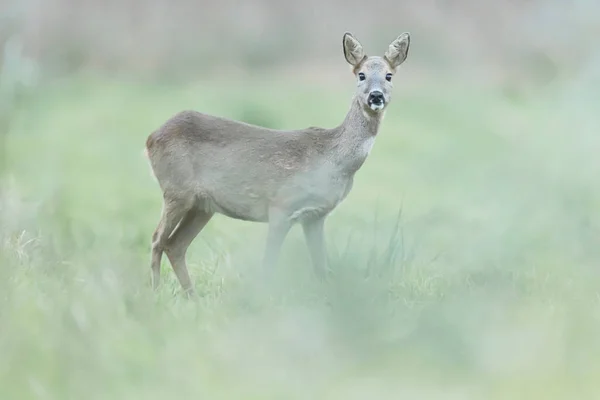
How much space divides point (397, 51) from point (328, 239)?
104cm

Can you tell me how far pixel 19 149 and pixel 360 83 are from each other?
458 cm

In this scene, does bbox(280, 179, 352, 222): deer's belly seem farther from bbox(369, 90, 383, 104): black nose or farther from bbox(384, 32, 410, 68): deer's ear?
bbox(384, 32, 410, 68): deer's ear

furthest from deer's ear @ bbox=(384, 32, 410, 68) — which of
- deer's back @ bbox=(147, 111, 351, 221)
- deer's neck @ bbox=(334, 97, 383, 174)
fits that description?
deer's back @ bbox=(147, 111, 351, 221)

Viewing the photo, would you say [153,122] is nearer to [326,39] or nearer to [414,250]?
[326,39]

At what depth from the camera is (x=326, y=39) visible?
13.0m

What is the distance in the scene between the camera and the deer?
6.45m

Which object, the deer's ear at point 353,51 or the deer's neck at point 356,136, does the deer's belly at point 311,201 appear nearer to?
the deer's neck at point 356,136

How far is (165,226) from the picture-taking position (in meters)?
6.79

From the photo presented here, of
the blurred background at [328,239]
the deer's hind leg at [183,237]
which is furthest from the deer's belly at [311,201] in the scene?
the deer's hind leg at [183,237]

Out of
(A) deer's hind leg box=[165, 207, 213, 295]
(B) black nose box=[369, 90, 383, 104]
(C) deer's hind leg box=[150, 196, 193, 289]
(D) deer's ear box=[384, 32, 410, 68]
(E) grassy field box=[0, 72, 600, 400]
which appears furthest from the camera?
(A) deer's hind leg box=[165, 207, 213, 295]

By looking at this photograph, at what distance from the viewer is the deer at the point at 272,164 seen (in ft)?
21.1

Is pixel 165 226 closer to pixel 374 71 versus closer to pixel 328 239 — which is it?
pixel 328 239

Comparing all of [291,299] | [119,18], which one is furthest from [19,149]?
[291,299]

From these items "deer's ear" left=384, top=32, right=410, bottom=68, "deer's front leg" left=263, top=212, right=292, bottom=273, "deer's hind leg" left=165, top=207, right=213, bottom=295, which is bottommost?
"deer's hind leg" left=165, top=207, right=213, bottom=295
